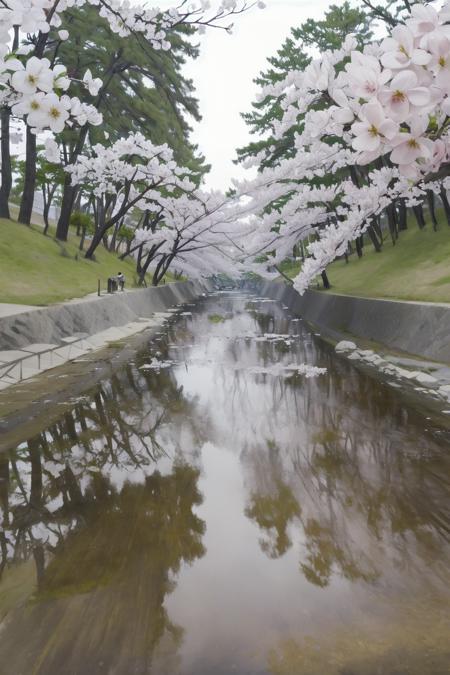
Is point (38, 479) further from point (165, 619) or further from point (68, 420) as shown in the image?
point (165, 619)

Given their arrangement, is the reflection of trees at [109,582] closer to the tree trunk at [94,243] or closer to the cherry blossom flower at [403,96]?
the cherry blossom flower at [403,96]

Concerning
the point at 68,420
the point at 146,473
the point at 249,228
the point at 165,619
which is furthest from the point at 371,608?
the point at 249,228

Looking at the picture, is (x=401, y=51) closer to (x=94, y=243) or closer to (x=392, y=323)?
(x=392, y=323)

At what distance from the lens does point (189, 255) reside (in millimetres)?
36156

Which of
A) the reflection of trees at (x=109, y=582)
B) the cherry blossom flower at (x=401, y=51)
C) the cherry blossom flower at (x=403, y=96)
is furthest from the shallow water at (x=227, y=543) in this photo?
the cherry blossom flower at (x=401, y=51)

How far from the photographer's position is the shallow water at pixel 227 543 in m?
2.48

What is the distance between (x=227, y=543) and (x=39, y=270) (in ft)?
59.2

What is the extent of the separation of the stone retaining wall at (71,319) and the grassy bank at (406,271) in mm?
9340

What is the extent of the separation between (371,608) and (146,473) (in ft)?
8.82

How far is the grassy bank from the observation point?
14367 mm

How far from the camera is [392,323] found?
12320mm

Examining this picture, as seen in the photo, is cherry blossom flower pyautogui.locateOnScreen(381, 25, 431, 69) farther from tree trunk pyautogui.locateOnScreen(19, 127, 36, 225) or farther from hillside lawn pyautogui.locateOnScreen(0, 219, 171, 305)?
tree trunk pyautogui.locateOnScreen(19, 127, 36, 225)

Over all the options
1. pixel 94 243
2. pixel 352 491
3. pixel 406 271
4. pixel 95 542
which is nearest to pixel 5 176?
pixel 94 243

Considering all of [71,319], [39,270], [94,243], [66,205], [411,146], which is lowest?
[71,319]
